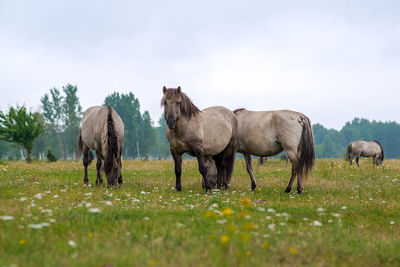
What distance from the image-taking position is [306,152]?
32.8 ft

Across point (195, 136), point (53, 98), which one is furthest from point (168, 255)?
point (53, 98)

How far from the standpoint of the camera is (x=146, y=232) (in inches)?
178

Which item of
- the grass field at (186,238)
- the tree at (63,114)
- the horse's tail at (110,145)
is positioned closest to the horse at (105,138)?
the horse's tail at (110,145)

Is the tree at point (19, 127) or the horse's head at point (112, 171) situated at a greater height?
the tree at point (19, 127)

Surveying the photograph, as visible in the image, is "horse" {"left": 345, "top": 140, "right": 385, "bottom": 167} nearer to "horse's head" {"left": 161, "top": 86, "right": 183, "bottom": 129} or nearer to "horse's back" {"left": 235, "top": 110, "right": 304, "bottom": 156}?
"horse's back" {"left": 235, "top": 110, "right": 304, "bottom": 156}

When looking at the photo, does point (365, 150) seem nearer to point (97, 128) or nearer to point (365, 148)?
point (365, 148)

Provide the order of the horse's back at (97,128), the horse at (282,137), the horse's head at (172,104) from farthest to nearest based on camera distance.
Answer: the horse at (282,137), the horse's back at (97,128), the horse's head at (172,104)

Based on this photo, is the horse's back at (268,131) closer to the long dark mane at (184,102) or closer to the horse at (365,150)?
the long dark mane at (184,102)

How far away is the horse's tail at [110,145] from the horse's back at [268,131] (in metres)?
4.52

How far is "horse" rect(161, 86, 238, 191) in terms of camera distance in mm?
8930

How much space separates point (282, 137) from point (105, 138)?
5740 millimetres

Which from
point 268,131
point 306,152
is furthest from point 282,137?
point 306,152

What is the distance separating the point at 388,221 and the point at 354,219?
2.08 ft

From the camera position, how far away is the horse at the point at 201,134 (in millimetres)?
8930
